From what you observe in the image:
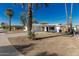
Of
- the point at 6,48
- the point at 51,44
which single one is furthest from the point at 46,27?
the point at 6,48

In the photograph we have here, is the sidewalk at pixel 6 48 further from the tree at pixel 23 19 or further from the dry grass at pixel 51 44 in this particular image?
the tree at pixel 23 19

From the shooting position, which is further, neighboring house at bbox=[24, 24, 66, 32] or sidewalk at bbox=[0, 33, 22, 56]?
neighboring house at bbox=[24, 24, 66, 32]

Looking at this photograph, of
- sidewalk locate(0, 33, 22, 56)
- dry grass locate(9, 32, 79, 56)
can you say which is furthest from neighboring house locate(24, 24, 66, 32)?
sidewalk locate(0, 33, 22, 56)

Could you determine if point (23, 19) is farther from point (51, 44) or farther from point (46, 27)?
point (51, 44)

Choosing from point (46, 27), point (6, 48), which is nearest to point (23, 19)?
point (46, 27)

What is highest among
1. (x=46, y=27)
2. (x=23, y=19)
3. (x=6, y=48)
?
(x=23, y=19)

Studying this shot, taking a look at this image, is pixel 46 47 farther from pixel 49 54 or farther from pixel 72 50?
pixel 72 50

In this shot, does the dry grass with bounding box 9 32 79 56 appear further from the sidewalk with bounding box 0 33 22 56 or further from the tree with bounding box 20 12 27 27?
the tree with bounding box 20 12 27 27

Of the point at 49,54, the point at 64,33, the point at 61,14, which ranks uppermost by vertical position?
the point at 61,14

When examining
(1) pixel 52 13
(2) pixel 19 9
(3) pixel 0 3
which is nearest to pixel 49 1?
(1) pixel 52 13

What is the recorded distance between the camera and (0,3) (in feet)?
11.2

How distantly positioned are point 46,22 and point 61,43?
37cm

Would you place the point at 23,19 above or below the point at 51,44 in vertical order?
above

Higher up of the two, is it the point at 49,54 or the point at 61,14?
the point at 61,14
